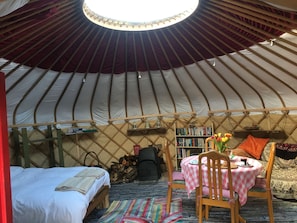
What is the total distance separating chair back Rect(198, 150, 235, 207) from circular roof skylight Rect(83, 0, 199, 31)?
4.31 feet

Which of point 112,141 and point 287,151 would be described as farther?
point 112,141

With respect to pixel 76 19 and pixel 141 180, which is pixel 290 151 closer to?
pixel 141 180

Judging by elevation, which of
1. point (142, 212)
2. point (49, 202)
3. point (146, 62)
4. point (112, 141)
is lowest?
point (142, 212)

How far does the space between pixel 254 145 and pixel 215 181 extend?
216 centimetres

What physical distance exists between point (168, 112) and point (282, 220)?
2.66 m

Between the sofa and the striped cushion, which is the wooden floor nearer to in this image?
the sofa

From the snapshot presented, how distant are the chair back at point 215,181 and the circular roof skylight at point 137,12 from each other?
1.31m

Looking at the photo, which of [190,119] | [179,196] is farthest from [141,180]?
[190,119]

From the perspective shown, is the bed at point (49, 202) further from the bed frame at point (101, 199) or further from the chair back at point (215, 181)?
the chair back at point (215, 181)

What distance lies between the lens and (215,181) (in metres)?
2.32

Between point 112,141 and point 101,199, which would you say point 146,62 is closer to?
point 101,199

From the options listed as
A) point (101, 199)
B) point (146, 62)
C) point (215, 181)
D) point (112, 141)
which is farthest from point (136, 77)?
point (215, 181)

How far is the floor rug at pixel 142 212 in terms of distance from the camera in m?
2.80

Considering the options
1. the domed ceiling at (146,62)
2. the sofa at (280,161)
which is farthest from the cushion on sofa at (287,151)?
the domed ceiling at (146,62)
